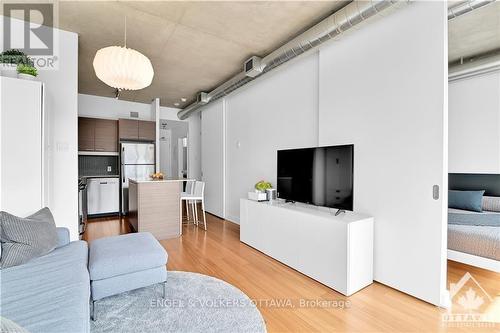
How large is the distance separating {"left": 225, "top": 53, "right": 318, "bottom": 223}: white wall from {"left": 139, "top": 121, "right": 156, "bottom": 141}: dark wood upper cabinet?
2.24m

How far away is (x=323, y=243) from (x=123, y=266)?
1.92 metres

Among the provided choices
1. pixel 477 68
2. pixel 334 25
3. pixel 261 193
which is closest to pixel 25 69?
pixel 261 193

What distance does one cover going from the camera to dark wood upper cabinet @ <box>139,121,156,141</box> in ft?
19.5

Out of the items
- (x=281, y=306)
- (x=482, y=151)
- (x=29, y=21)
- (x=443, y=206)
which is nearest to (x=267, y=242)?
(x=281, y=306)

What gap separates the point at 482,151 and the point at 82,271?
5131 millimetres

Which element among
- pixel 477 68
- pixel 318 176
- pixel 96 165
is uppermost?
pixel 477 68

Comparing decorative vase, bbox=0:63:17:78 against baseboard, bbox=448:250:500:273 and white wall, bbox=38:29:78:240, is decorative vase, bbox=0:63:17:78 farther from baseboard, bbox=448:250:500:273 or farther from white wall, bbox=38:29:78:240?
baseboard, bbox=448:250:500:273

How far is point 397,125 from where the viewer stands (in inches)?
90.7

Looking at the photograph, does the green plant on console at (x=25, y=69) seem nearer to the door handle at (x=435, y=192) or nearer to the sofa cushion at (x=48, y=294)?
the sofa cushion at (x=48, y=294)

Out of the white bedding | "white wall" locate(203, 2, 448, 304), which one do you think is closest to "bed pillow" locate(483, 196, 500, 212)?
the white bedding

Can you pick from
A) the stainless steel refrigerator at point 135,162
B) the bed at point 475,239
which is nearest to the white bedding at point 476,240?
the bed at point 475,239

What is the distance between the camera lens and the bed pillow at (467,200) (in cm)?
320

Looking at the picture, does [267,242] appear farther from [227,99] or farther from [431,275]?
[227,99]

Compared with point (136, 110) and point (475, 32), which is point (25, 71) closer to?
point (136, 110)
